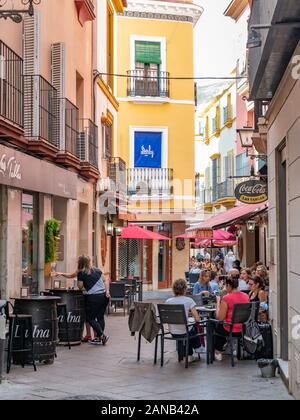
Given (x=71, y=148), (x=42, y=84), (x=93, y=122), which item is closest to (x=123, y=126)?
(x=93, y=122)

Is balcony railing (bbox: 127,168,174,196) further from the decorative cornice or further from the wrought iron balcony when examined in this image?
the wrought iron balcony

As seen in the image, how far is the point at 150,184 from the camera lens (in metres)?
33.0

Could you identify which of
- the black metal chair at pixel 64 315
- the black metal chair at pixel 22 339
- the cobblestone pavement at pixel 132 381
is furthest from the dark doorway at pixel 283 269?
the black metal chair at pixel 64 315

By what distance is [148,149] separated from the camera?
110ft

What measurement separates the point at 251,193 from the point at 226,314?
606 cm

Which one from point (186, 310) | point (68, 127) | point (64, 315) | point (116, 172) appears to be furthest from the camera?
point (116, 172)

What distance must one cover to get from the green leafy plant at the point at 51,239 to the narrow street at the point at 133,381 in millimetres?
3645

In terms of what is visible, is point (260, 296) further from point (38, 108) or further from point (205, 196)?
point (205, 196)

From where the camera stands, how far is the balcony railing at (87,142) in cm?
1949

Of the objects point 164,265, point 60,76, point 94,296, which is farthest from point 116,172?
point 94,296

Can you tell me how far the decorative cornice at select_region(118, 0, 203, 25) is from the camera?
3322cm

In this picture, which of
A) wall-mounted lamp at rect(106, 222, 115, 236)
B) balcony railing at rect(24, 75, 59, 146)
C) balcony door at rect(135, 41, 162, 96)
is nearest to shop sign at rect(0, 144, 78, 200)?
balcony railing at rect(24, 75, 59, 146)

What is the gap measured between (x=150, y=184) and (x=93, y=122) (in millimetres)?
11621
